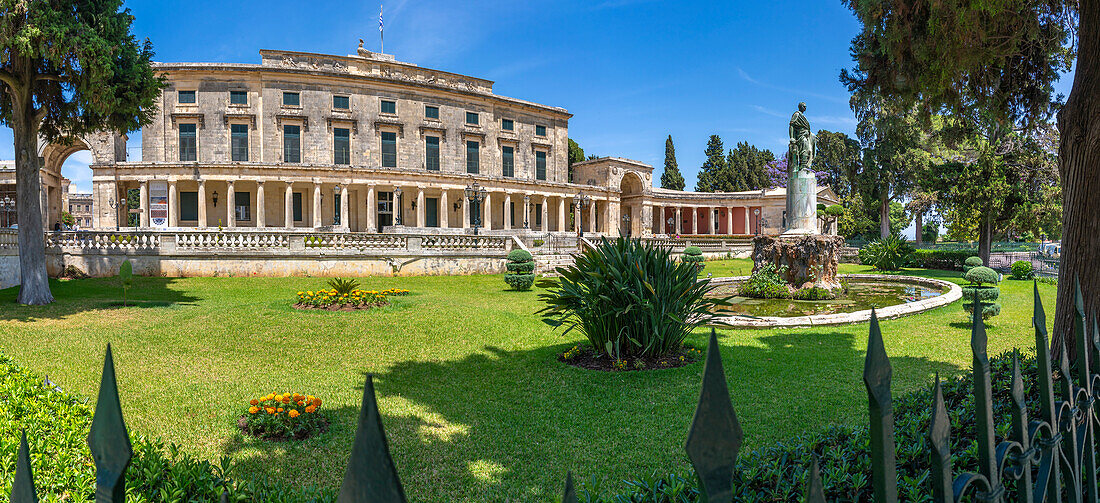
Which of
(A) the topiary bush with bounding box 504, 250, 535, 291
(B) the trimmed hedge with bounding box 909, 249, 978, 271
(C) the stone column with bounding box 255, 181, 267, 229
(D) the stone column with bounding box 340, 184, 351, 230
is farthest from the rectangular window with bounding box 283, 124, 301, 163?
(B) the trimmed hedge with bounding box 909, 249, 978, 271

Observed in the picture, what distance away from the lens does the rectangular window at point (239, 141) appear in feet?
125

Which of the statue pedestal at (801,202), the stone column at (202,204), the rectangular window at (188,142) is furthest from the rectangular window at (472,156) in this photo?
the statue pedestal at (801,202)

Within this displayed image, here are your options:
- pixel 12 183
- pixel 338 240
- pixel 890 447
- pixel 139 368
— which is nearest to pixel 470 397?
pixel 139 368

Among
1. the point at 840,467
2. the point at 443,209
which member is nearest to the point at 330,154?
the point at 443,209

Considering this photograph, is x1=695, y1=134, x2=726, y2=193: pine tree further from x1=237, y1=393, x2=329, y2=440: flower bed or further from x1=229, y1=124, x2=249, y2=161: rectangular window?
x1=237, y1=393, x2=329, y2=440: flower bed

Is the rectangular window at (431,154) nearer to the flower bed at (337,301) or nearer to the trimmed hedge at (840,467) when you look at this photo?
the flower bed at (337,301)

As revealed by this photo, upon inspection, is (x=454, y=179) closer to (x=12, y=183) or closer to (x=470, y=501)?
(x=12, y=183)

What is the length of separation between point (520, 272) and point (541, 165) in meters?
31.7

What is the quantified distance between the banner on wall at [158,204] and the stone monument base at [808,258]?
31.9m

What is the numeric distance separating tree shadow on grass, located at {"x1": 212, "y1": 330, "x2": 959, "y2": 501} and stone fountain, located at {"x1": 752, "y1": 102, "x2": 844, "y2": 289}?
313 inches

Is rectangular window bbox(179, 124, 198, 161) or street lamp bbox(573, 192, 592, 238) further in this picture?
street lamp bbox(573, 192, 592, 238)

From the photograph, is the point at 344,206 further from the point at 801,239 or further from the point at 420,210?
the point at 801,239

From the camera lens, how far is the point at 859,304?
1405cm

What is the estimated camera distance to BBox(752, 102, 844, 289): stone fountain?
16.0 m
